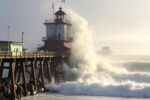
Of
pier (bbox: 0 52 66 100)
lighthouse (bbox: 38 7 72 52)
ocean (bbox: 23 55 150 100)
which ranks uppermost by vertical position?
lighthouse (bbox: 38 7 72 52)

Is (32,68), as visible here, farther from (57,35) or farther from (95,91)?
(57,35)

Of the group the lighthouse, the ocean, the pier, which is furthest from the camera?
the lighthouse

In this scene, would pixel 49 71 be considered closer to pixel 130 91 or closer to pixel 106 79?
pixel 106 79

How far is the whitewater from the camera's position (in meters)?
48.4

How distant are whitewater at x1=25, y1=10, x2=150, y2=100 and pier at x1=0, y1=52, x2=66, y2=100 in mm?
1362

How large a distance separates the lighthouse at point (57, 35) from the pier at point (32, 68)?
3459mm

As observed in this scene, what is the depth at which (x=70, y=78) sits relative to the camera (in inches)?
2372

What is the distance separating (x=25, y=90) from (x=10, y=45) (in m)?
5.53

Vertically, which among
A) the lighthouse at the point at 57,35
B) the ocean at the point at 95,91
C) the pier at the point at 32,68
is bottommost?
the ocean at the point at 95,91

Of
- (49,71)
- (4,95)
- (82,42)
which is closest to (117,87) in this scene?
(49,71)

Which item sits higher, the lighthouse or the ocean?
the lighthouse

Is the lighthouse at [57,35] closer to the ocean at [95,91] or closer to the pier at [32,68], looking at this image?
the pier at [32,68]

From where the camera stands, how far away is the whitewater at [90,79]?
48375 millimetres

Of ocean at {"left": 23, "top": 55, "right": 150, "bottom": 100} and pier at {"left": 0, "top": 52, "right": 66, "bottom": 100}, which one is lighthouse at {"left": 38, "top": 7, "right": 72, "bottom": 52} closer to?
pier at {"left": 0, "top": 52, "right": 66, "bottom": 100}
